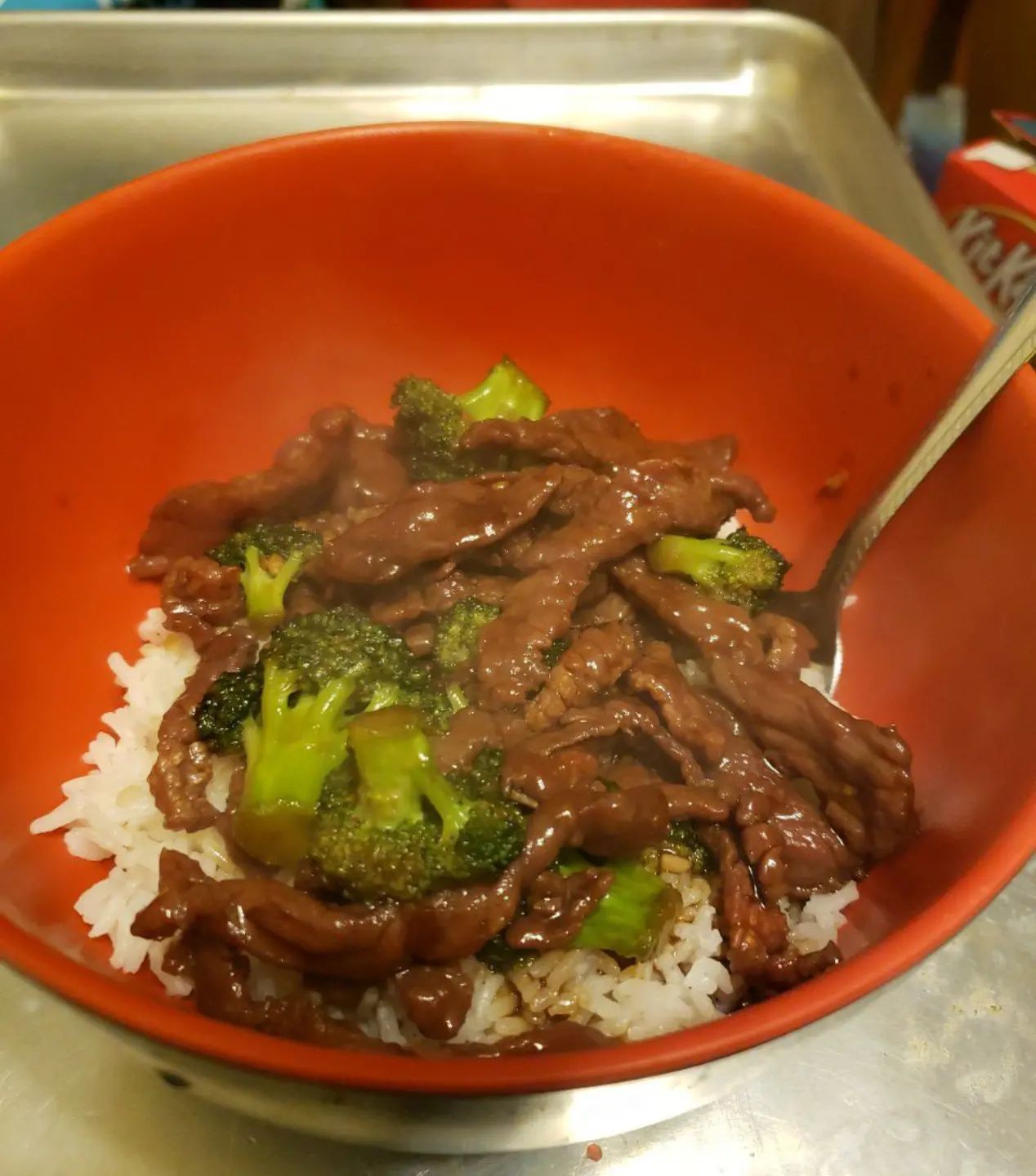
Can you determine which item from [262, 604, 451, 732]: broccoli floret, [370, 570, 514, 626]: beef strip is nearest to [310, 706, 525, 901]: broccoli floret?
[262, 604, 451, 732]: broccoli floret

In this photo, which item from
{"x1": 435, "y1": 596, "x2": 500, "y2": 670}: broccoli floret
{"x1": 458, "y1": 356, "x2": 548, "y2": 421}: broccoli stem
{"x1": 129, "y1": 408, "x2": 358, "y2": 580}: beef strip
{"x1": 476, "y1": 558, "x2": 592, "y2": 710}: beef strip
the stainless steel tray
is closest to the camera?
{"x1": 476, "y1": 558, "x2": 592, "y2": 710}: beef strip

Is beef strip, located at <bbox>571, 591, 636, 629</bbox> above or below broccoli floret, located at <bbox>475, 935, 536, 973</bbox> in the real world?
above

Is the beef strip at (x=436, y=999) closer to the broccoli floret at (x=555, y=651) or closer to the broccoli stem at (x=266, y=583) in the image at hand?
the broccoli floret at (x=555, y=651)

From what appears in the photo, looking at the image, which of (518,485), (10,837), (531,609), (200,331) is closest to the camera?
(10,837)

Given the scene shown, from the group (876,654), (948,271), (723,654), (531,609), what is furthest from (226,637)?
(948,271)

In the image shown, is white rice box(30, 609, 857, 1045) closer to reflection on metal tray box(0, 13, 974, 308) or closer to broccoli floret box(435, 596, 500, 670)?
broccoli floret box(435, 596, 500, 670)

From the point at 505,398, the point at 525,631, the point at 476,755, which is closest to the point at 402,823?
the point at 476,755

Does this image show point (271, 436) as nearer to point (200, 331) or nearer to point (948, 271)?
point (200, 331)
